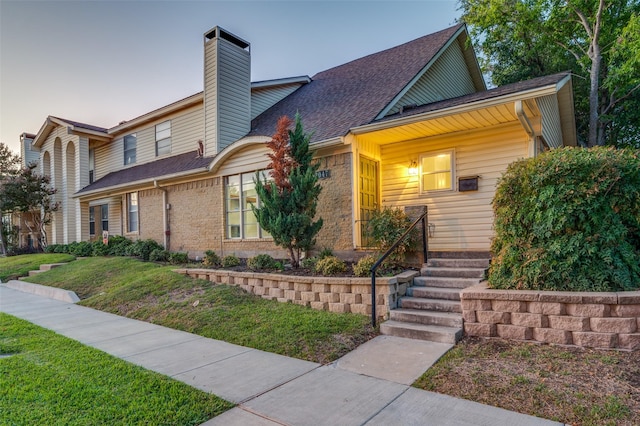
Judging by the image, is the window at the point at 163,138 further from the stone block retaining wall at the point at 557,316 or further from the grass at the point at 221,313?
the stone block retaining wall at the point at 557,316

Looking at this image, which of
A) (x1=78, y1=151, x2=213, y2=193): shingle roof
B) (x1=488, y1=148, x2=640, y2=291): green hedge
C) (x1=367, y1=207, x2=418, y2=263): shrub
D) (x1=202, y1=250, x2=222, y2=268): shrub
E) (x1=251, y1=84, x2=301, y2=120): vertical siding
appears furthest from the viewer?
(x1=251, y1=84, x2=301, y2=120): vertical siding

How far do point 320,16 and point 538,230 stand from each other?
46.7 ft

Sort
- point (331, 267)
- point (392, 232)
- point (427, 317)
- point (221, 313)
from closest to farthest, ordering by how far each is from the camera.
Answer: point (427, 317)
point (221, 313)
point (331, 267)
point (392, 232)

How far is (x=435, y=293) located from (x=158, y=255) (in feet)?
30.5

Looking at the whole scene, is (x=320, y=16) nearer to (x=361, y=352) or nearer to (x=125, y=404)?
(x=361, y=352)

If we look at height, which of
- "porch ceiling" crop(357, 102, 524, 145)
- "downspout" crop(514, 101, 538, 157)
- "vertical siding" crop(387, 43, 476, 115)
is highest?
"vertical siding" crop(387, 43, 476, 115)

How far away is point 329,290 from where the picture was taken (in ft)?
21.3

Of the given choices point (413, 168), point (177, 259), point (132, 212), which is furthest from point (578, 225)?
point (132, 212)

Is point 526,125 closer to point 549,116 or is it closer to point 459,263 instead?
point 549,116

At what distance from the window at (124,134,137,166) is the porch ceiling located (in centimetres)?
1284

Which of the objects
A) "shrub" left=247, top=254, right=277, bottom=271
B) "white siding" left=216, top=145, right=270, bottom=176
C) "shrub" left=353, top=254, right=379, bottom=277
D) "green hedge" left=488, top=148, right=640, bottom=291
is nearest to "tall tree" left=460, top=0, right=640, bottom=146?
"green hedge" left=488, top=148, right=640, bottom=291

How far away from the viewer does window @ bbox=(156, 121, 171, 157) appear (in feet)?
49.4

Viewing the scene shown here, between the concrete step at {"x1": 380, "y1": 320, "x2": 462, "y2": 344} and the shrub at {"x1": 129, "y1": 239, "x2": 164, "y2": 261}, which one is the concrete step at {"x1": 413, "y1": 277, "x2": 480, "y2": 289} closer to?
the concrete step at {"x1": 380, "y1": 320, "x2": 462, "y2": 344}

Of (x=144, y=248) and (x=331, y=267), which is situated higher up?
(x=144, y=248)
